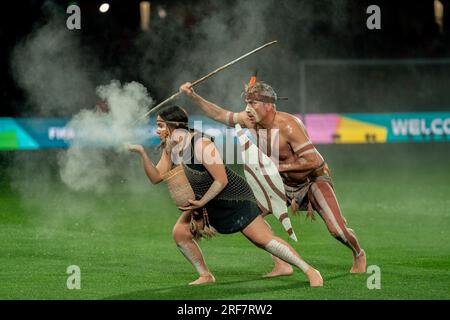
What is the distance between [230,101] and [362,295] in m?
10.4

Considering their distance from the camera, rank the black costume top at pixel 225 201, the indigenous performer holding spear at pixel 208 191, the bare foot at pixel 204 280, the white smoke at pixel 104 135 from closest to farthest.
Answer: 1. the indigenous performer holding spear at pixel 208 191
2. the black costume top at pixel 225 201
3. the bare foot at pixel 204 280
4. the white smoke at pixel 104 135

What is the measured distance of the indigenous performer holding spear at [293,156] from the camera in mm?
9984

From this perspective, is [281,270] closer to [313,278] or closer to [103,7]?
[313,278]

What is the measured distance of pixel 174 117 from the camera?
941 cm

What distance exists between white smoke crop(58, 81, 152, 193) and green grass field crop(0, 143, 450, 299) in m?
0.35

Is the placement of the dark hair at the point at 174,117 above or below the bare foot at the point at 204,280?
above

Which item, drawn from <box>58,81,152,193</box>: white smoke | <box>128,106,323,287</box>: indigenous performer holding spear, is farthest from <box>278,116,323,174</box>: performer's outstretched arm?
<box>58,81,152,193</box>: white smoke

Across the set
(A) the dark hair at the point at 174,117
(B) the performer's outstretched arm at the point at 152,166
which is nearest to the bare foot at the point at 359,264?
(B) the performer's outstretched arm at the point at 152,166

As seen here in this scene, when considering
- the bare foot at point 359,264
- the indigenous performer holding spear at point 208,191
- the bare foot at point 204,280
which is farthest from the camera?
the bare foot at point 359,264

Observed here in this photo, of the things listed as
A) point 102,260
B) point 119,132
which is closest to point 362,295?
point 102,260

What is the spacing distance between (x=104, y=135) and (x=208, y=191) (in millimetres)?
5070

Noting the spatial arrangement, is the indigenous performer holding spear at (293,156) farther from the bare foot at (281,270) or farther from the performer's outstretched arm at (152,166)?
the performer's outstretched arm at (152,166)

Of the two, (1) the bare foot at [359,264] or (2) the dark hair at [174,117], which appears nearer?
(2) the dark hair at [174,117]
